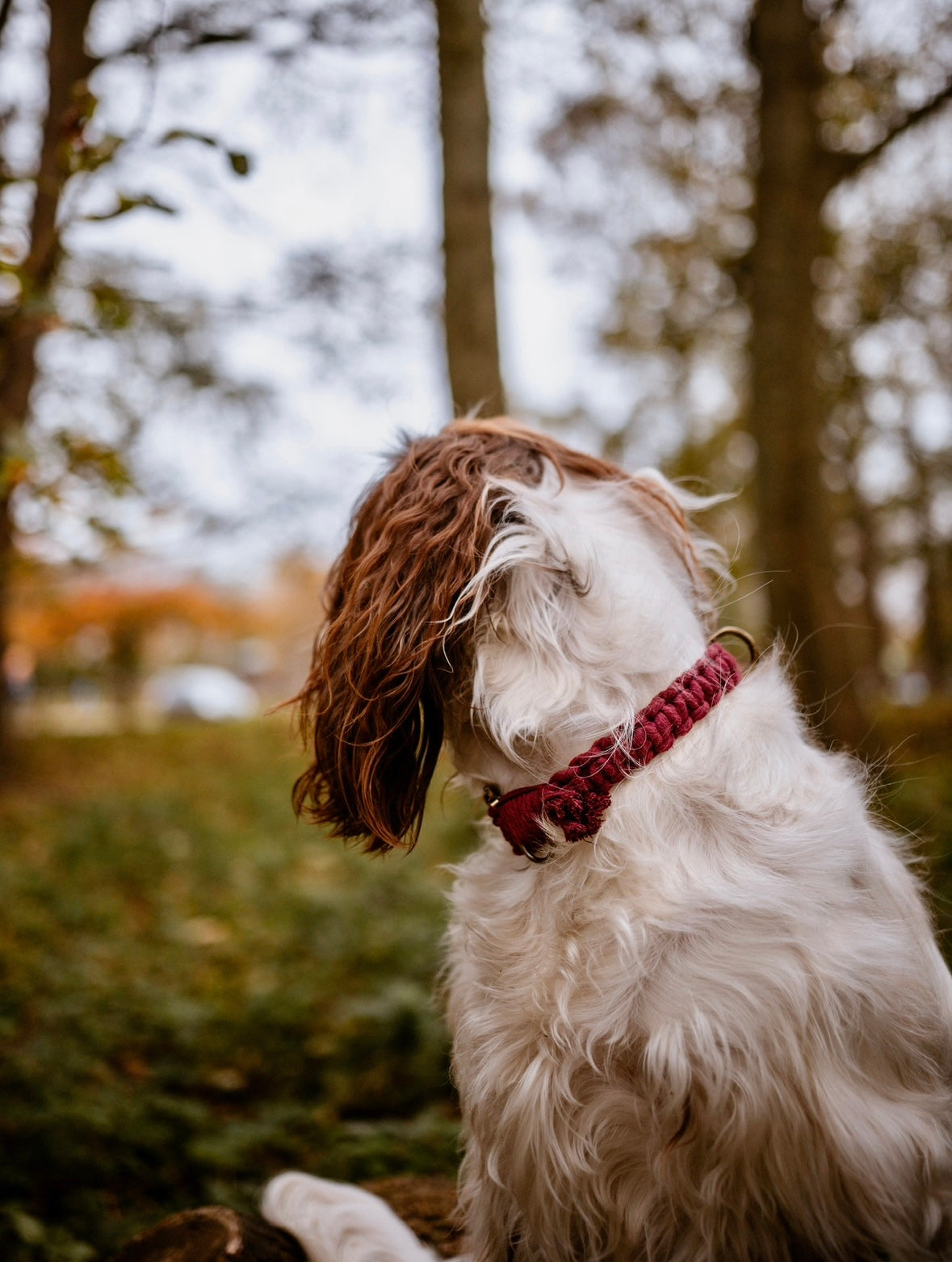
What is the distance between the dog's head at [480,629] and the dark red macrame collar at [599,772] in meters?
0.06

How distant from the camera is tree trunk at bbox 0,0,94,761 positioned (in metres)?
2.67

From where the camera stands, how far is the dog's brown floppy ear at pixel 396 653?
1838 mm

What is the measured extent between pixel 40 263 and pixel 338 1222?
2.81m

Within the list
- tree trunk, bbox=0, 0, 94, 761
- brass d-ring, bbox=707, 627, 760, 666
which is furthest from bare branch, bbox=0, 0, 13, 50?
brass d-ring, bbox=707, 627, 760, 666

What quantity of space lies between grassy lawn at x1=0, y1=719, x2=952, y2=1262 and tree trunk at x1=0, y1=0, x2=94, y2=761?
1506 millimetres

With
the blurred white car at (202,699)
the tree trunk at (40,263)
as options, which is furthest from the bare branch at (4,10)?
the blurred white car at (202,699)

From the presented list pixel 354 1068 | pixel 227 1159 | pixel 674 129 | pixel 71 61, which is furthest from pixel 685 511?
pixel 71 61

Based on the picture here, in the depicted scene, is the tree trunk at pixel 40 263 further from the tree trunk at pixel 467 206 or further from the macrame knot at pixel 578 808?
the macrame knot at pixel 578 808

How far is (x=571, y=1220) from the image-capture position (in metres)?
1.69

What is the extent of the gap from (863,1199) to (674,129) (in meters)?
7.64

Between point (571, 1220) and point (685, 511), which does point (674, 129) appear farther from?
point (571, 1220)

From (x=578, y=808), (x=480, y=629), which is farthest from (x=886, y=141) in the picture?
(x=578, y=808)

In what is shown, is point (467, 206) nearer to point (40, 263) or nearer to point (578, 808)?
point (40, 263)

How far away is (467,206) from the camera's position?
3.68 metres
